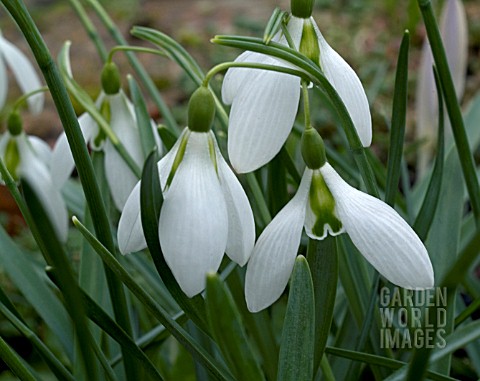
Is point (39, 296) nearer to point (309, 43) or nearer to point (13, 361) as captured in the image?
point (13, 361)

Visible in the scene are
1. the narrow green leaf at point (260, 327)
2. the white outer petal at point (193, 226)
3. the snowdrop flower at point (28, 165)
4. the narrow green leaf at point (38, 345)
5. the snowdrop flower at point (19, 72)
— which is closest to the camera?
the white outer petal at point (193, 226)

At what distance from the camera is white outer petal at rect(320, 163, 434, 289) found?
61cm

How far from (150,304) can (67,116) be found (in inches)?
7.1

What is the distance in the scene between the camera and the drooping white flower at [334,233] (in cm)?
62

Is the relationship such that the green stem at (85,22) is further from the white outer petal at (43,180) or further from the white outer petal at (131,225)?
the white outer petal at (131,225)

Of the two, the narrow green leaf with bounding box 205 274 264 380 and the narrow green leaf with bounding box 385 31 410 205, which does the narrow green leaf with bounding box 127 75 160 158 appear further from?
the narrow green leaf with bounding box 205 274 264 380

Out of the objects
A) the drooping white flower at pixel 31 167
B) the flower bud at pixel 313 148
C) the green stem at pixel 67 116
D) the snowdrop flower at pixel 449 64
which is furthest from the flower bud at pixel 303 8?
the snowdrop flower at pixel 449 64

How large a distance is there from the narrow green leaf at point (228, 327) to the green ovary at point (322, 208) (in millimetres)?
127

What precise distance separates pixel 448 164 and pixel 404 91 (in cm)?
23

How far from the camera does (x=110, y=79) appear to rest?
0.90 meters

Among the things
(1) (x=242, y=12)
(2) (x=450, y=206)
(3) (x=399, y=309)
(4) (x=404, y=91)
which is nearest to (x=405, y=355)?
(3) (x=399, y=309)

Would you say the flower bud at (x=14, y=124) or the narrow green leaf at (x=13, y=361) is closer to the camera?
the narrow green leaf at (x=13, y=361)

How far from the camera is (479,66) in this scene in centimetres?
228

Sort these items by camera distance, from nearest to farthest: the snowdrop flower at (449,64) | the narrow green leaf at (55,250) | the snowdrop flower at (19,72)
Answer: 1. the narrow green leaf at (55,250)
2. the snowdrop flower at (19,72)
3. the snowdrop flower at (449,64)
